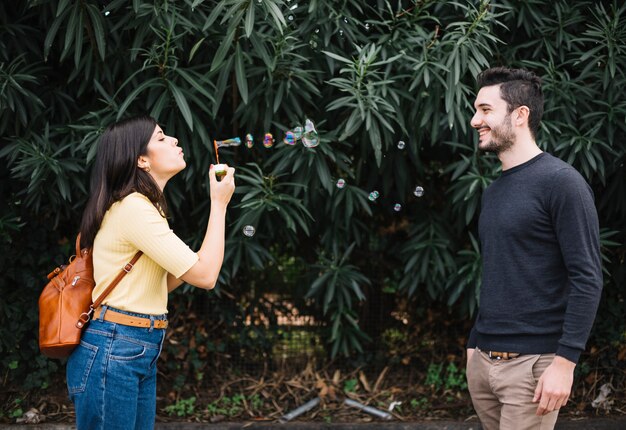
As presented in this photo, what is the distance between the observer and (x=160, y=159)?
7.52 ft

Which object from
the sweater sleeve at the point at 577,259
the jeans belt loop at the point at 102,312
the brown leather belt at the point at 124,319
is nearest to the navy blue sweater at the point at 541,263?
the sweater sleeve at the point at 577,259

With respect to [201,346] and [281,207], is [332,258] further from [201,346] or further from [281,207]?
[201,346]

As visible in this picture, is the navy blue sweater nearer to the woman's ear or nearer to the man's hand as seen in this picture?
the man's hand

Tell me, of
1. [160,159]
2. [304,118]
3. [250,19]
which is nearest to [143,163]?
[160,159]

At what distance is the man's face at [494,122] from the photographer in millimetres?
2299

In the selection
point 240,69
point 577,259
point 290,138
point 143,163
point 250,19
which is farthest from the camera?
point 290,138

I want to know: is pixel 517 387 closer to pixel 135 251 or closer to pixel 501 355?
pixel 501 355

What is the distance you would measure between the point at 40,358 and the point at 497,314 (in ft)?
10.4

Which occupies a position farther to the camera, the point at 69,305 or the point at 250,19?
the point at 250,19

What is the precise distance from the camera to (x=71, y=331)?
2.13 meters

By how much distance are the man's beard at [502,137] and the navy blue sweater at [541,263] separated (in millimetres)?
85

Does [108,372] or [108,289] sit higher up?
[108,289]

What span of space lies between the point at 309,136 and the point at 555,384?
6.23 ft

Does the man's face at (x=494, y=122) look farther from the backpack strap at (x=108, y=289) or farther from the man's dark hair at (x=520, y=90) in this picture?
the backpack strap at (x=108, y=289)
